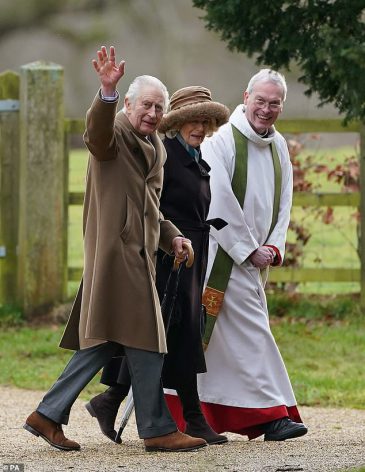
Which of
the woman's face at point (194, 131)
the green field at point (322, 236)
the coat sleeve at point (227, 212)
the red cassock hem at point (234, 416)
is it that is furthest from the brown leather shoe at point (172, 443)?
the green field at point (322, 236)

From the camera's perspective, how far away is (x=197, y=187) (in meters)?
6.01

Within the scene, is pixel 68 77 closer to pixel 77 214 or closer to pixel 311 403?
pixel 311 403

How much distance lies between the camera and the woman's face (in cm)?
603

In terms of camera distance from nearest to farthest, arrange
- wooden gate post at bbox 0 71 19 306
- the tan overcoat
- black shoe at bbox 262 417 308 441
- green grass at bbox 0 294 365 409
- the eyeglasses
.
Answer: the tan overcoat, black shoe at bbox 262 417 308 441, the eyeglasses, green grass at bbox 0 294 365 409, wooden gate post at bbox 0 71 19 306

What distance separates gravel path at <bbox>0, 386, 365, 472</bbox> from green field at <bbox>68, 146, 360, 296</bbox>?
373cm

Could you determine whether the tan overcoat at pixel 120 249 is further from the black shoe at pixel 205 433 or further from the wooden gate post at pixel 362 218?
the wooden gate post at pixel 362 218

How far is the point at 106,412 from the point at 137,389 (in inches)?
20.6

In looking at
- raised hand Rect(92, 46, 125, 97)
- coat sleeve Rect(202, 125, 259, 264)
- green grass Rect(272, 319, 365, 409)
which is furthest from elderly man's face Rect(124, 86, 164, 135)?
green grass Rect(272, 319, 365, 409)

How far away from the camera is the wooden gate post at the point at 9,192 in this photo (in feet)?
33.6

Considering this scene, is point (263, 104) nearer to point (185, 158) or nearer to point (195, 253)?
point (185, 158)

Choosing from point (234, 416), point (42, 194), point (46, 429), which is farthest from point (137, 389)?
point (42, 194)

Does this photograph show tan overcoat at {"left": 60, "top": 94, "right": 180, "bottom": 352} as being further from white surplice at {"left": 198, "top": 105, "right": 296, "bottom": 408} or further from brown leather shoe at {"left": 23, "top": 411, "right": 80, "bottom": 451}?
white surplice at {"left": 198, "top": 105, "right": 296, "bottom": 408}

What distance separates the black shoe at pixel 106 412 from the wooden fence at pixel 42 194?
4.03 m

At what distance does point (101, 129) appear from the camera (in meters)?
5.43
